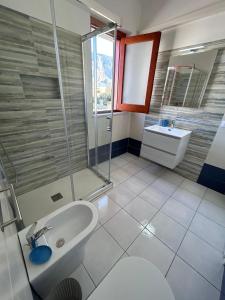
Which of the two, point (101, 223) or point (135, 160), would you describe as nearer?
point (101, 223)

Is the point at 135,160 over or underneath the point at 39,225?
underneath

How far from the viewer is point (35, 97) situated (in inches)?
61.1

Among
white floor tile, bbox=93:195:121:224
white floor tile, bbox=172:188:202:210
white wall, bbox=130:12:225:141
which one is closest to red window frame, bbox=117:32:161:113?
white wall, bbox=130:12:225:141

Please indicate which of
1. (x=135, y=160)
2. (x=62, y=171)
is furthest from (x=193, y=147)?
(x=62, y=171)

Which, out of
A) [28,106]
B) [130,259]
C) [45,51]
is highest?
[45,51]

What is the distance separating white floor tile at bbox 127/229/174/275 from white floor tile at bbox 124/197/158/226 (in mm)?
179

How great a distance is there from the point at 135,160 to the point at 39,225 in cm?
212

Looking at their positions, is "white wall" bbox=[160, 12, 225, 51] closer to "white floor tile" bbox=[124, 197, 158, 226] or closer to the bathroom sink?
the bathroom sink

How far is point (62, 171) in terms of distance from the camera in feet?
6.83

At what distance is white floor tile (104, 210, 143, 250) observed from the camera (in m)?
1.36

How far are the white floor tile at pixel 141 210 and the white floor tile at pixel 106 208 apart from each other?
0.15 metres

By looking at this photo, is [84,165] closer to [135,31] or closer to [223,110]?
[223,110]

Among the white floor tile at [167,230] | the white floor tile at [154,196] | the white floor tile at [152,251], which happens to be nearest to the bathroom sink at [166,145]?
the white floor tile at [154,196]

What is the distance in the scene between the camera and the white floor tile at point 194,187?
204 centimetres
